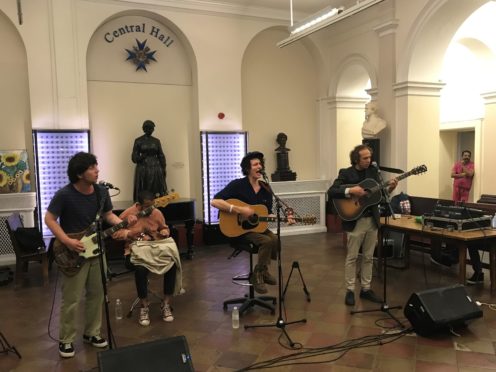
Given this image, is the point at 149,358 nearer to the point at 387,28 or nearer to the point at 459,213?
the point at 459,213

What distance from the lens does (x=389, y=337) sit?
344 cm

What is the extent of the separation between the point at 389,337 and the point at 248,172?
1813 mm

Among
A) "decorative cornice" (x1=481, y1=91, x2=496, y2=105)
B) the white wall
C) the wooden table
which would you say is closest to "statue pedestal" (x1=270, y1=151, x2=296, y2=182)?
the white wall

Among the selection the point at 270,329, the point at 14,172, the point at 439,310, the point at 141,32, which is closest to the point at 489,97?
the point at 439,310

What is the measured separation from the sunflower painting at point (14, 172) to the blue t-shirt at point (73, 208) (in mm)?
3686

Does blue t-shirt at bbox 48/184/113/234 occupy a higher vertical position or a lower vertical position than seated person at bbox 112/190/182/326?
higher

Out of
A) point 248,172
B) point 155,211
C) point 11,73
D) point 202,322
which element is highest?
point 11,73

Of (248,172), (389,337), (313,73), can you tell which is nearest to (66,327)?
(248,172)

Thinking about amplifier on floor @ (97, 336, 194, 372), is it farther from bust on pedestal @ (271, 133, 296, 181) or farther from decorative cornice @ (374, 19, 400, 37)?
decorative cornice @ (374, 19, 400, 37)

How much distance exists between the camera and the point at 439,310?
11.1 feet

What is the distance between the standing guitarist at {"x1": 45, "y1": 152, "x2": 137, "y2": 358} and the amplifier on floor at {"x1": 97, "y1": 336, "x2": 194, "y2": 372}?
860 millimetres

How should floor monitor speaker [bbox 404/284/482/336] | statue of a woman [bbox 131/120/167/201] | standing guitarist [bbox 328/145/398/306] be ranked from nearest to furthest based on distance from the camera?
floor monitor speaker [bbox 404/284/482/336] → standing guitarist [bbox 328/145/398/306] → statue of a woman [bbox 131/120/167/201]

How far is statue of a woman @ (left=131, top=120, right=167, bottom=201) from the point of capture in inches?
263

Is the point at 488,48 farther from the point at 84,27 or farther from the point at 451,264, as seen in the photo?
the point at 84,27
